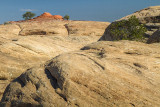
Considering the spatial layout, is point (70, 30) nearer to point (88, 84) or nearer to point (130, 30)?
point (130, 30)

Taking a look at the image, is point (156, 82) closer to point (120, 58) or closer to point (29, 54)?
point (120, 58)

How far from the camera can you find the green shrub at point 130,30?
14.5 meters

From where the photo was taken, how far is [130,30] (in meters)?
15.5

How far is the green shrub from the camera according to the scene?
47.7 ft

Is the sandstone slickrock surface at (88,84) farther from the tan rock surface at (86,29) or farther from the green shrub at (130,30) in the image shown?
the tan rock surface at (86,29)

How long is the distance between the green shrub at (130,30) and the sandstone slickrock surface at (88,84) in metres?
6.68

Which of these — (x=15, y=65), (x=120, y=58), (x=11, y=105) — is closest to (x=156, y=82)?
(x=120, y=58)

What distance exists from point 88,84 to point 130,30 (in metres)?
10.7

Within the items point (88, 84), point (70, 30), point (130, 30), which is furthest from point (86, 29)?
point (88, 84)

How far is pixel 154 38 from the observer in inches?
486

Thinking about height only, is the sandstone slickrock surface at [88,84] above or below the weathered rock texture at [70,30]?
below

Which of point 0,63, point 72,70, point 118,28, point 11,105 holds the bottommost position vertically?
point 11,105

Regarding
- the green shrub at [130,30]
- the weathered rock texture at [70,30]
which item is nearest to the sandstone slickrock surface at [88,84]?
the green shrub at [130,30]

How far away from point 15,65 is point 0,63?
957 mm
